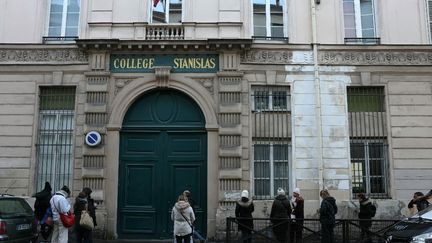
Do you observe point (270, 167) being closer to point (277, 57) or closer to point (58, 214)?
point (277, 57)

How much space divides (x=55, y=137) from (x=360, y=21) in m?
10.1

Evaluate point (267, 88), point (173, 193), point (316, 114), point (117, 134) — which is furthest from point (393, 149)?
point (117, 134)

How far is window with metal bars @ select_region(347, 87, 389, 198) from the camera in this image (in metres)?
13.5

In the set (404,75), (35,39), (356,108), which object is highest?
(35,39)

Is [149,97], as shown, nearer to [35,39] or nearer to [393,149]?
[35,39]

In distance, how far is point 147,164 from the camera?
44.6ft

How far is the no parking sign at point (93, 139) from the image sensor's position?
43.4 ft

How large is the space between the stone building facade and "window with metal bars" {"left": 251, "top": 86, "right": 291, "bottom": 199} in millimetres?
31

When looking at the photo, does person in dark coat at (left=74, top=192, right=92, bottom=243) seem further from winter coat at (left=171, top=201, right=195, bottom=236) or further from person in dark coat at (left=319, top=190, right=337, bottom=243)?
person in dark coat at (left=319, top=190, right=337, bottom=243)

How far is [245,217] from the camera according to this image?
1143 centimetres

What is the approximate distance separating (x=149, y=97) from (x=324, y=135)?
5.36 metres

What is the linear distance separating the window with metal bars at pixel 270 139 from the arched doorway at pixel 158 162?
1.58 meters

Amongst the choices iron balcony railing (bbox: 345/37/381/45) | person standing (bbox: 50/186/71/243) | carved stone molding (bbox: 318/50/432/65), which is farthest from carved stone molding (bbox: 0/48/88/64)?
iron balcony railing (bbox: 345/37/381/45)

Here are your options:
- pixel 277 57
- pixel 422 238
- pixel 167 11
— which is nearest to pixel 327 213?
pixel 422 238
